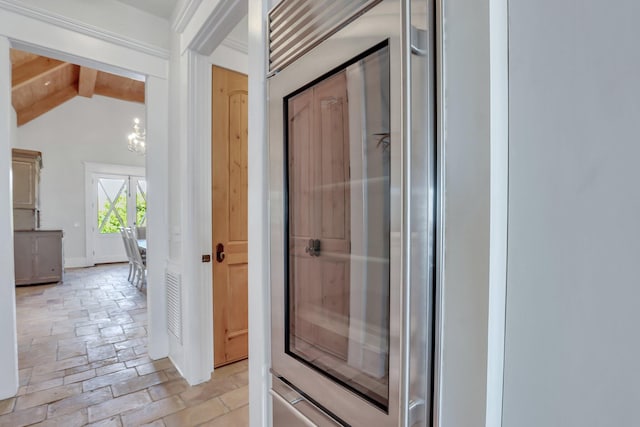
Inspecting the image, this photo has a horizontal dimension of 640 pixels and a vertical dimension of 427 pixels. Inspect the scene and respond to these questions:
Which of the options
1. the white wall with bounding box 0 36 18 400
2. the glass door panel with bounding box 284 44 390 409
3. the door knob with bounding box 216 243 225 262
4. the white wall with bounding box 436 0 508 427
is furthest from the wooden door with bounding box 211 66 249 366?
the white wall with bounding box 436 0 508 427

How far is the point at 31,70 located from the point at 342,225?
6277mm

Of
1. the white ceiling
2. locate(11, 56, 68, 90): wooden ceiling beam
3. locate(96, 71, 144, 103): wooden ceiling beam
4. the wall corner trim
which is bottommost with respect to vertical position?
the wall corner trim

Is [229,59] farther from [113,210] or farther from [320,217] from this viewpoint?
[113,210]

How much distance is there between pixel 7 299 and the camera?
201 centimetres

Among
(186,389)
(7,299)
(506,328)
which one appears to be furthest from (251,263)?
(7,299)

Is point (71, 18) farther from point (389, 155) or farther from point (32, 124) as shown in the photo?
point (32, 124)

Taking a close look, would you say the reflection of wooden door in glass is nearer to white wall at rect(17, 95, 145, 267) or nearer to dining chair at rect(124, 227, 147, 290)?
dining chair at rect(124, 227, 147, 290)

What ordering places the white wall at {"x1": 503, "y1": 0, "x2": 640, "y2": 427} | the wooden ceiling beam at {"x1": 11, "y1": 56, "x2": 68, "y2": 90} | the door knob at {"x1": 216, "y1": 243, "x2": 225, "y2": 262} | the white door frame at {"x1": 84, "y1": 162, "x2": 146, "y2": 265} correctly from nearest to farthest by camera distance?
the white wall at {"x1": 503, "y1": 0, "x2": 640, "y2": 427} < the door knob at {"x1": 216, "y1": 243, "x2": 225, "y2": 262} < the wooden ceiling beam at {"x1": 11, "y1": 56, "x2": 68, "y2": 90} < the white door frame at {"x1": 84, "y1": 162, "x2": 146, "y2": 265}

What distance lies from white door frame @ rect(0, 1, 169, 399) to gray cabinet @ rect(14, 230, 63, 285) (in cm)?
436

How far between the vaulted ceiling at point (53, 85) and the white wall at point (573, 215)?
19.7ft

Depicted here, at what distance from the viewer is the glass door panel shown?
0.73 m

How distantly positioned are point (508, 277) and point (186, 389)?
92.0 inches

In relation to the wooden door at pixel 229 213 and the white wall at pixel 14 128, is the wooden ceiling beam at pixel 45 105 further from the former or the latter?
the wooden door at pixel 229 213

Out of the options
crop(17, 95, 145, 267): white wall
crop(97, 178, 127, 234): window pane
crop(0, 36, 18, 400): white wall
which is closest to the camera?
crop(0, 36, 18, 400): white wall
